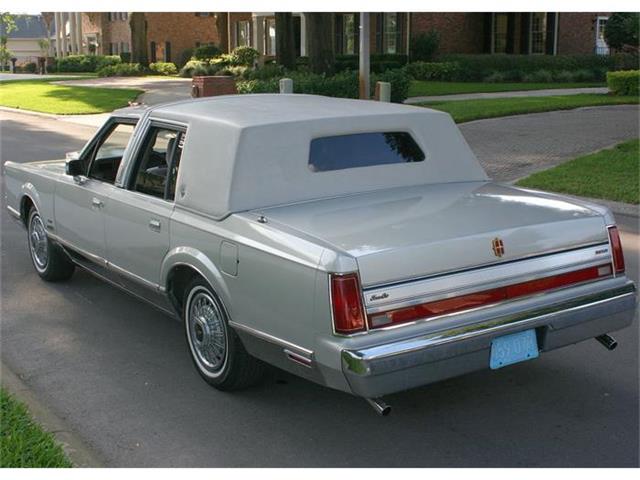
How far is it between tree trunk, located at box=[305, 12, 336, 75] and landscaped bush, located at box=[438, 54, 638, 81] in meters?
9.63

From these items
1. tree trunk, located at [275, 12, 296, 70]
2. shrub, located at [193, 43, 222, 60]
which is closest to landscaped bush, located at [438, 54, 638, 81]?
tree trunk, located at [275, 12, 296, 70]

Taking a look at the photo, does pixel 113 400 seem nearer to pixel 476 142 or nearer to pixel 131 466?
pixel 131 466

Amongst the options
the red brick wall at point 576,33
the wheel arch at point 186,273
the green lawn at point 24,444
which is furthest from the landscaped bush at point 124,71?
the green lawn at point 24,444

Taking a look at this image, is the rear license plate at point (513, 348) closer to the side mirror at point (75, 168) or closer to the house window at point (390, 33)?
the side mirror at point (75, 168)

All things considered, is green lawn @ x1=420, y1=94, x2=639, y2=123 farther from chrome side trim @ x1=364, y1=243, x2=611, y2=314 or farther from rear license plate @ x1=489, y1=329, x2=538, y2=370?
rear license plate @ x1=489, y1=329, x2=538, y2=370

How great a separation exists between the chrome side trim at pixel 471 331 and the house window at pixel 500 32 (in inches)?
1362

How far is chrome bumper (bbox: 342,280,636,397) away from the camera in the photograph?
13.2 ft

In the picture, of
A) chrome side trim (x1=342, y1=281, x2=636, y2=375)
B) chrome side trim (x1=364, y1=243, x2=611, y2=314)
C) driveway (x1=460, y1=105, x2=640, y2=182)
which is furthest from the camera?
driveway (x1=460, y1=105, x2=640, y2=182)

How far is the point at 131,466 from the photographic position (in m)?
4.22

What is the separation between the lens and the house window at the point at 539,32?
3775cm

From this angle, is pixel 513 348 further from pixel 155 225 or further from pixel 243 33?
pixel 243 33

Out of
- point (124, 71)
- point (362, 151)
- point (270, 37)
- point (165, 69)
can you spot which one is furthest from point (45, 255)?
point (165, 69)

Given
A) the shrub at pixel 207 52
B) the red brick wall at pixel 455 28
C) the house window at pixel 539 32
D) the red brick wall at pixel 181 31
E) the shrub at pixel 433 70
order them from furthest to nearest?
1. the red brick wall at pixel 181 31
2. the shrub at pixel 207 52
3. the house window at pixel 539 32
4. the red brick wall at pixel 455 28
5. the shrub at pixel 433 70

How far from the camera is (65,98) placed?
1226 inches
